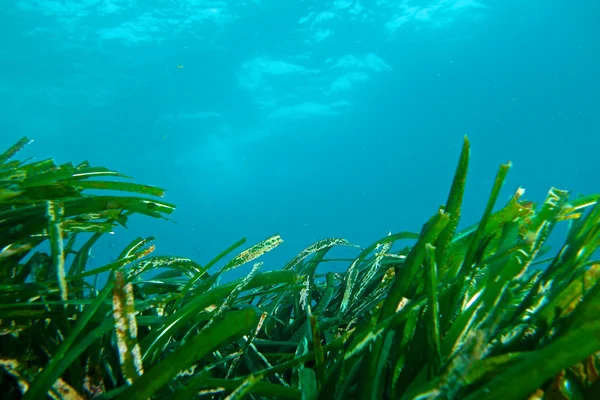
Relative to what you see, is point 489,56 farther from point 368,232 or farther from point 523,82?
point 368,232

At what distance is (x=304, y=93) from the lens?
43094 millimetres

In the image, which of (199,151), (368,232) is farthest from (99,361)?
(368,232)

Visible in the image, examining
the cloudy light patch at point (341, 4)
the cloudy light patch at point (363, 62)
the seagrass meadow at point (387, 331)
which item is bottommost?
the seagrass meadow at point (387, 331)

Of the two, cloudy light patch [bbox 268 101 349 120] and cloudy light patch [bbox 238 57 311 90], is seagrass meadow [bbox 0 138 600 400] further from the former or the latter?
cloudy light patch [bbox 268 101 349 120]

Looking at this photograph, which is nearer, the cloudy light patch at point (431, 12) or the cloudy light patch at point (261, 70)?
the cloudy light patch at point (431, 12)

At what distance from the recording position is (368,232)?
301ft

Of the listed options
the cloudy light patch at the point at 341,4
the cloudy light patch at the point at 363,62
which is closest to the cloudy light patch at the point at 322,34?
the cloudy light patch at the point at 363,62

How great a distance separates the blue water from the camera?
3459 centimetres

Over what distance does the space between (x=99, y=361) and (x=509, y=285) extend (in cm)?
78

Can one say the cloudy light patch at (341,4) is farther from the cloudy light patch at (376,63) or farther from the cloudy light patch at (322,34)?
the cloudy light patch at (376,63)

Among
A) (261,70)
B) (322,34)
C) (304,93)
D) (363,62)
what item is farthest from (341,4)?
(304,93)

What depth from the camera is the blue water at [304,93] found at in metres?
34.6

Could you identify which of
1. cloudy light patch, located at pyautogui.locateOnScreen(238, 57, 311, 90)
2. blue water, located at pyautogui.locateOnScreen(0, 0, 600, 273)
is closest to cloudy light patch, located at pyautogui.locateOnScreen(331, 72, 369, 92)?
blue water, located at pyautogui.locateOnScreen(0, 0, 600, 273)

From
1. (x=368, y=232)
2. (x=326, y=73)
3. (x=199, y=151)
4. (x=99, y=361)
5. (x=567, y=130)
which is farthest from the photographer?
(x=368, y=232)
